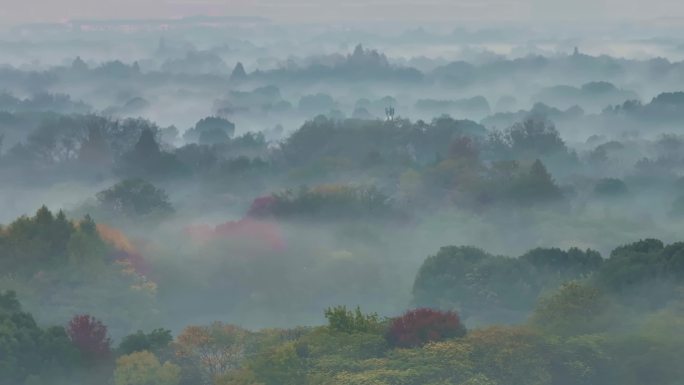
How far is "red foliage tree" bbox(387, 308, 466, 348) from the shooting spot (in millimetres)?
53969

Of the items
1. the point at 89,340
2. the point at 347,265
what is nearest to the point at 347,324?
the point at 89,340

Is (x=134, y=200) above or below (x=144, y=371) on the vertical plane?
above

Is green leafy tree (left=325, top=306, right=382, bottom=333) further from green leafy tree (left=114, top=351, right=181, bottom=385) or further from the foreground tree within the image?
green leafy tree (left=114, top=351, right=181, bottom=385)

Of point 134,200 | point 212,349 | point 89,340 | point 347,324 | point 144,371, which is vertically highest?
point 134,200

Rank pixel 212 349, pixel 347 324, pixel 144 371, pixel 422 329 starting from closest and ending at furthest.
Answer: pixel 144 371 → pixel 422 329 → pixel 347 324 → pixel 212 349

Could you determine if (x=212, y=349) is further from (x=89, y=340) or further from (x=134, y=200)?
(x=134, y=200)

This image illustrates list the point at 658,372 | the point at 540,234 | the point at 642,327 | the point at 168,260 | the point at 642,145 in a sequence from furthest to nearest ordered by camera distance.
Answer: the point at 642,145, the point at 540,234, the point at 168,260, the point at 642,327, the point at 658,372

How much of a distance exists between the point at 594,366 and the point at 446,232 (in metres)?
58.3

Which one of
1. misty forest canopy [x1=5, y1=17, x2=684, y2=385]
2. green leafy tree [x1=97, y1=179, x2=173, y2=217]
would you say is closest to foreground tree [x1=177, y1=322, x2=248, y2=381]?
misty forest canopy [x1=5, y1=17, x2=684, y2=385]

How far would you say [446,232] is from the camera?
112125 millimetres

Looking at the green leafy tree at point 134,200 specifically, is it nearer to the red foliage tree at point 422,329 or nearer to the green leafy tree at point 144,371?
the green leafy tree at point 144,371

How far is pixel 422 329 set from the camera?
179ft

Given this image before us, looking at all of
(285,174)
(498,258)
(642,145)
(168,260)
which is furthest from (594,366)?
(642,145)

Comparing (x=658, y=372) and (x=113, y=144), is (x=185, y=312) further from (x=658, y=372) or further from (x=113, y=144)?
(x=113, y=144)
